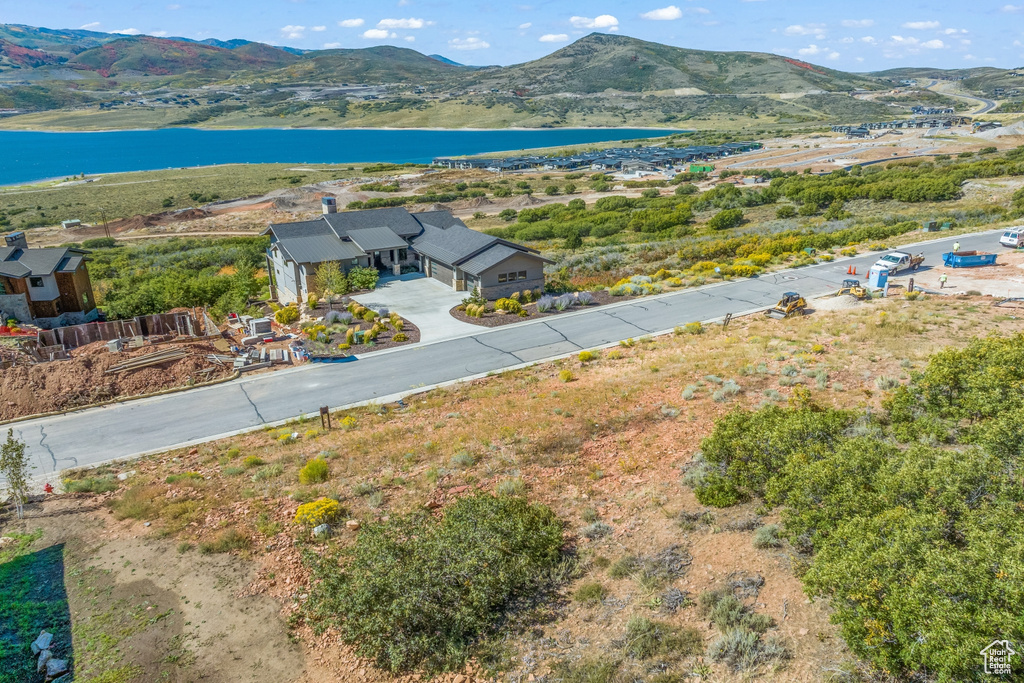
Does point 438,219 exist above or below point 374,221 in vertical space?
below

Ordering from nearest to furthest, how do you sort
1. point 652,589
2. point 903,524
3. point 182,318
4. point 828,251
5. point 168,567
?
point 903,524 → point 652,589 → point 168,567 → point 182,318 → point 828,251

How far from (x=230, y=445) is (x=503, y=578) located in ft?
45.7

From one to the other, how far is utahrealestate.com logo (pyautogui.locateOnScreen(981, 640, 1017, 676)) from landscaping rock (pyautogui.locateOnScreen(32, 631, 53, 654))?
16.9 meters

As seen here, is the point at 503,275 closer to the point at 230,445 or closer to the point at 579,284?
the point at 579,284

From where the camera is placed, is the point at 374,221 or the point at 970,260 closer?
the point at 970,260

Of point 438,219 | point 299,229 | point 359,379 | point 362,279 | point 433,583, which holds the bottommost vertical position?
point 359,379

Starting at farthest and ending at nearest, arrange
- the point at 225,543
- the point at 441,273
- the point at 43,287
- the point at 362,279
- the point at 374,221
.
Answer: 1. the point at 374,221
2. the point at 441,273
3. the point at 362,279
4. the point at 43,287
5. the point at 225,543

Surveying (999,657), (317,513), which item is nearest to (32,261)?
(317,513)

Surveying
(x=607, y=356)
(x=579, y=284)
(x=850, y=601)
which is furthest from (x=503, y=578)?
(x=579, y=284)

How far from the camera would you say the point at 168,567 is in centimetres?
1469

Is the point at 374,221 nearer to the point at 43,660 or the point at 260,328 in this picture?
the point at 260,328

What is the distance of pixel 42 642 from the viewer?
12422mm

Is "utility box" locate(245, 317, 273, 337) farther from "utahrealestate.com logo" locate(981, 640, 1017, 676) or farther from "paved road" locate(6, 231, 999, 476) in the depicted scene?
"utahrealestate.com logo" locate(981, 640, 1017, 676)

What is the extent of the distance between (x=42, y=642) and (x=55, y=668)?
991mm
